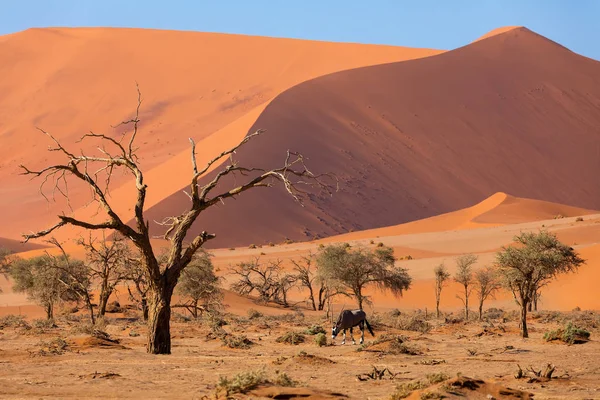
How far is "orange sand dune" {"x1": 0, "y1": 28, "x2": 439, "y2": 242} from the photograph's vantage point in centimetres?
10356

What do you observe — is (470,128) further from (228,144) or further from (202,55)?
(202,55)

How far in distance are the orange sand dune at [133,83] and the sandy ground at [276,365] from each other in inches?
2651

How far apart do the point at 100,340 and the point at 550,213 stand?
63077 mm

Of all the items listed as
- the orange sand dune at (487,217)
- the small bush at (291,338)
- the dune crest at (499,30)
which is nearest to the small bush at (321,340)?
the small bush at (291,338)

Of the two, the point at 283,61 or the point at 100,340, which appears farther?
the point at 283,61

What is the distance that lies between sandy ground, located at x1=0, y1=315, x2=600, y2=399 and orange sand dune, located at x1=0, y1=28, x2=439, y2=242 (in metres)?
67.3

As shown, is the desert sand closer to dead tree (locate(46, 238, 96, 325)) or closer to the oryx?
the oryx

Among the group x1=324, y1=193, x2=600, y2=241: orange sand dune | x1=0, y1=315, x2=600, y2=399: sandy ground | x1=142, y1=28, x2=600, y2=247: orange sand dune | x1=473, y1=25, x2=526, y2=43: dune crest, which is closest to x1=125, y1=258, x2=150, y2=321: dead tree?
x1=0, y1=315, x2=600, y2=399: sandy ground

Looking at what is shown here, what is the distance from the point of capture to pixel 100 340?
1898 centimetres

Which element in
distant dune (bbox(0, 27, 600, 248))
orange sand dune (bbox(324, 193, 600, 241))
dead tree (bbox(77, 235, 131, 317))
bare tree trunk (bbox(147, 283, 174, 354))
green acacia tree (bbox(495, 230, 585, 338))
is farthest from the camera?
distant dune (bbox(0, 27, 600, 248))

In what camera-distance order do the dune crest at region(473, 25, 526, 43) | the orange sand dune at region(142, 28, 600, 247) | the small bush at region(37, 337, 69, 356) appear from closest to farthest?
1. the small bush at region(37, 337, 69, 356)
2. the orange sand dune at region(142, 28, 600, 247)
3. the dune crest at region(473, 25, 526, 43)

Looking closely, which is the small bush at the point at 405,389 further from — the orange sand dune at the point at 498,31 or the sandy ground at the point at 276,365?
the orange sand dune at the point at 498,31

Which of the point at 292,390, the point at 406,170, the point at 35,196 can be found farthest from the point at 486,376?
the point at 35,196

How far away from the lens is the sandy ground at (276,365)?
11914mm
